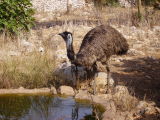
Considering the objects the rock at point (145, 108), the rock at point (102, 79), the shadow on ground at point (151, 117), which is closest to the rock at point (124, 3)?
the rock at point (102, 79)

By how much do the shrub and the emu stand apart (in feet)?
13.4

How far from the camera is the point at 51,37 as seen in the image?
1259 centimetres

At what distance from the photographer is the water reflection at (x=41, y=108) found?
23.5ft

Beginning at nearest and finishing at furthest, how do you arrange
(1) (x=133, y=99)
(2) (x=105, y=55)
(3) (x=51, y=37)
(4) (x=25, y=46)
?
1. (1) (x=133, y=99)
2. (2) (x=105, y=55)
3. (4) (x=25, y=46)
4. (3) (x=51, y=37)

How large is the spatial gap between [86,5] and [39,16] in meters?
4.88

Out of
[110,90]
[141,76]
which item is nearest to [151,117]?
[110,90]

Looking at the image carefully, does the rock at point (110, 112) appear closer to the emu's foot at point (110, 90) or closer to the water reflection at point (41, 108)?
the water reflection at point (41, 108)

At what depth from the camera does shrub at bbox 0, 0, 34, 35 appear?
41.2ft

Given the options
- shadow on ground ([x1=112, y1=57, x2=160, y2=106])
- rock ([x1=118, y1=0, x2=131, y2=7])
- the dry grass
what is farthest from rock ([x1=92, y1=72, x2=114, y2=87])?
rock ([x1=118, y1=0, x2=131, y2=7])

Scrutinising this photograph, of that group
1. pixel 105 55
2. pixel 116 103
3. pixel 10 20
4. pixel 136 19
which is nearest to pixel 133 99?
pixel 116 103

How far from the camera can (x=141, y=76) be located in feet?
32.3

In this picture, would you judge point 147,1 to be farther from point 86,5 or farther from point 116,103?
point 116,103

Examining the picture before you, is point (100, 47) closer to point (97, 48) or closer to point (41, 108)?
point (97, 48)

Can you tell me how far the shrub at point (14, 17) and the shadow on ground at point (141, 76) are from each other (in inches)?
139
